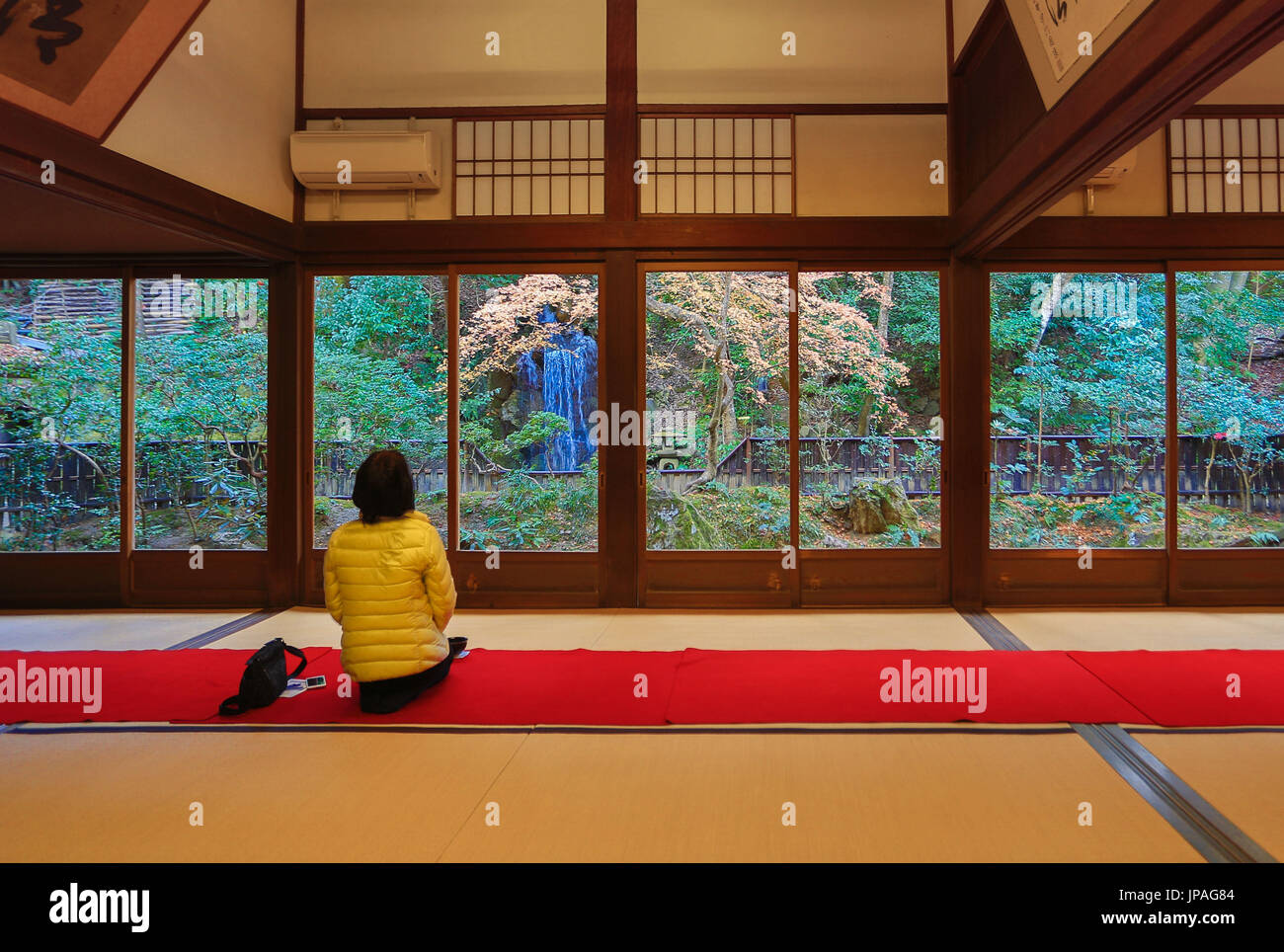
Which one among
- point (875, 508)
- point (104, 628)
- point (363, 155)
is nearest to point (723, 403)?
point (875, 508)

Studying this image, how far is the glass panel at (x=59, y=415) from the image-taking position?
4637 mm

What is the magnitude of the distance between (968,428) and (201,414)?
17.0 ft

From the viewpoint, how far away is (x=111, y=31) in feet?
9.88

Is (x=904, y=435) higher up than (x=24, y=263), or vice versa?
(x=24, y=263)

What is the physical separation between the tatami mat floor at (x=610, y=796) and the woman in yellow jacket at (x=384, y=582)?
26 cm

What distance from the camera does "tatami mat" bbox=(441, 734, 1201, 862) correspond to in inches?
69.0

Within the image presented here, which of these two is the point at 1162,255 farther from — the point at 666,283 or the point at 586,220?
the point at 586,220

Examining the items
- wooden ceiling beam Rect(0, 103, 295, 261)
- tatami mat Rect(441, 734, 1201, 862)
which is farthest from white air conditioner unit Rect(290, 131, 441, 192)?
tatami mat Rect(441, 734, 1201, 862)

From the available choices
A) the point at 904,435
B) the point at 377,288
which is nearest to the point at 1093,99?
the point at 904,435

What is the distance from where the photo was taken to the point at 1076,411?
4.72 meters

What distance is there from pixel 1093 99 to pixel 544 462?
3.45m

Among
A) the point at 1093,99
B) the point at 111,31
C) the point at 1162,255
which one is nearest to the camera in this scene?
the point at 1093,99

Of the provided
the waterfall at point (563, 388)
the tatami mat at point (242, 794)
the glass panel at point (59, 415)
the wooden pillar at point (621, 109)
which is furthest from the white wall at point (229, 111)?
the tatami mat at point (242, 794)
